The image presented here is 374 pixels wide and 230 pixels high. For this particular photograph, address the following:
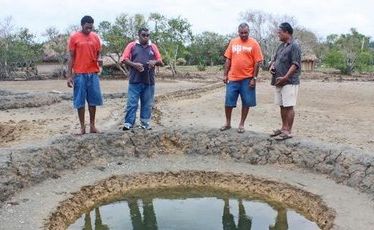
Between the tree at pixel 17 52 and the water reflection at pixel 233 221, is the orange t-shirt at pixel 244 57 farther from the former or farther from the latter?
the tree at pixel 17 52

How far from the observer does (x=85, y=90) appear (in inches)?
266

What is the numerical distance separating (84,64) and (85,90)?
386 millimetres

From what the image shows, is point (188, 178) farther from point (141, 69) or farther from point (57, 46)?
point (57, 46)

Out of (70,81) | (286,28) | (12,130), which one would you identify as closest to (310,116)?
(286,28)

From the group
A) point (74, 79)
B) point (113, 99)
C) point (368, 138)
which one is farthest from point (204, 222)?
point (113, 99)

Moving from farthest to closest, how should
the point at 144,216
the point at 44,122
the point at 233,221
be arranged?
the point at 44,122
the point at 144,216
the point at 233,221

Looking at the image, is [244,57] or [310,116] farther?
[310,116]

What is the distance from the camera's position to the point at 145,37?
689cm

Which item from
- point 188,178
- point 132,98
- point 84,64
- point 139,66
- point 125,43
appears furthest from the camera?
point 125,43

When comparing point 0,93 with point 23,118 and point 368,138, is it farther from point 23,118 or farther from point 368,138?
point 368,138

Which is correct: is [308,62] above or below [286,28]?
below

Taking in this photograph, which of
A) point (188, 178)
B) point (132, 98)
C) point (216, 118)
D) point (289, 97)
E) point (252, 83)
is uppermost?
point (252, 83)

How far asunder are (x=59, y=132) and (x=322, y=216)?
472 centimetres

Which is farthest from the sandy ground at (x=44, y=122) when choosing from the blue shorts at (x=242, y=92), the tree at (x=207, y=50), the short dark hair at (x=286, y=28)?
the tree at (x=207, y=50)
